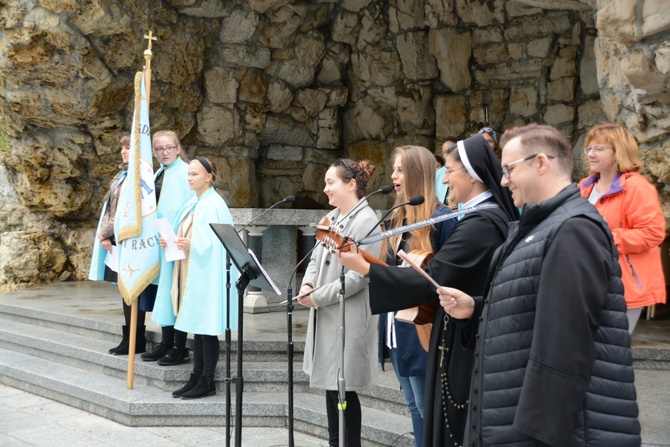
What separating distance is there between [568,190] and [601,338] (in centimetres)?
45

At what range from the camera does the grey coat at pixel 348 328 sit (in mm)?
3779

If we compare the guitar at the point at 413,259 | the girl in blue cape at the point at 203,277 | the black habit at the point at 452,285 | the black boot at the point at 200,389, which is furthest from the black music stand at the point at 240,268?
the black boot at the point at 200,389

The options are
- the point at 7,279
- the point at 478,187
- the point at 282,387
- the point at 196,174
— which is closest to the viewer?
the point at 478,187

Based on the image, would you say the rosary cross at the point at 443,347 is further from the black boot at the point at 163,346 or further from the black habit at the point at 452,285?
the black boot at the point at 163,346

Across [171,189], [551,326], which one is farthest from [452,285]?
[171,189]

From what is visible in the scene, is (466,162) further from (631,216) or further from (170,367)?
(170,367)

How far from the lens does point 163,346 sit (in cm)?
593

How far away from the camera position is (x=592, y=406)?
1959 mm

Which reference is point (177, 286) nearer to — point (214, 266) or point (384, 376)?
point (214, 266)

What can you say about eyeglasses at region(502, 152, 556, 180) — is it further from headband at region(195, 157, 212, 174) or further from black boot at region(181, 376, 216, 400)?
black boot at region(181, 376, 216, 400)

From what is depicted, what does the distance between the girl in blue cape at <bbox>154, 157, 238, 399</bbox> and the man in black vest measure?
3.09 meters

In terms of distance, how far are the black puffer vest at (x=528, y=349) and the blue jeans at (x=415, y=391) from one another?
3.88ft

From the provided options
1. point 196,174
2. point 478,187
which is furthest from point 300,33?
point 478,187

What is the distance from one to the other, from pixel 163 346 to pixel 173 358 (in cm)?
27
